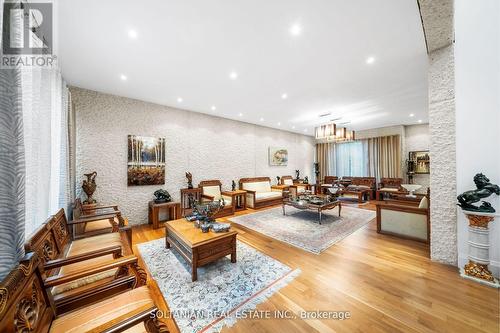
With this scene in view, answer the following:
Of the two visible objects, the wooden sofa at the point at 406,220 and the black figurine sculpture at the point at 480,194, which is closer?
the black figurine sculpture at the point at 480,194

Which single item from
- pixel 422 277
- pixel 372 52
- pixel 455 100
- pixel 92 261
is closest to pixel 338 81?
pixel 372 52

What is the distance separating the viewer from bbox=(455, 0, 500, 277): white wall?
2.15 m

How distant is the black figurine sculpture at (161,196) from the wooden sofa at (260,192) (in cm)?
241

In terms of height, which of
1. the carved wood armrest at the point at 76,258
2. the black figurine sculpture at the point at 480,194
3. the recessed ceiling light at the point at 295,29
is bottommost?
the carved wood armrest at the point at 76,258

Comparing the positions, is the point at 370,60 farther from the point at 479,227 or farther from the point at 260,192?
the point at 260,192

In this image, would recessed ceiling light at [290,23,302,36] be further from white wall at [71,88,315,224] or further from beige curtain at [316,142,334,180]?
beige curtain at [316,142,334,180]

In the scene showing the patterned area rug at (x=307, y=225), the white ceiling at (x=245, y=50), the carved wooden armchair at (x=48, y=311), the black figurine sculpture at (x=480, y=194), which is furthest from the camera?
the patterned area rug at (x=307, y=225)

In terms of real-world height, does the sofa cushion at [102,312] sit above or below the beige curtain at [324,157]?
below

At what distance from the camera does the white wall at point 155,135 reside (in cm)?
374

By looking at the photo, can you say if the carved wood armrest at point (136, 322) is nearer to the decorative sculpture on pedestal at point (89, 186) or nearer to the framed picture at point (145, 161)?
the decorative sculpture on pedestal at point (89, 186)

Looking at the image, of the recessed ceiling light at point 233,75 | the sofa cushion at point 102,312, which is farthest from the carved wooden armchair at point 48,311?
the recessed ceiling light at point 233,75

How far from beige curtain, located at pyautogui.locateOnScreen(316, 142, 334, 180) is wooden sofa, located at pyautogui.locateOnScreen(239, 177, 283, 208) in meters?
3.74

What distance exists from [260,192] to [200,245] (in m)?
4.26

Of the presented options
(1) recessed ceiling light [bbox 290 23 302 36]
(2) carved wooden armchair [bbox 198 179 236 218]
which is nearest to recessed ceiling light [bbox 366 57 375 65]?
(1) recessed ceiling light [bbox 290 23 302 36]
